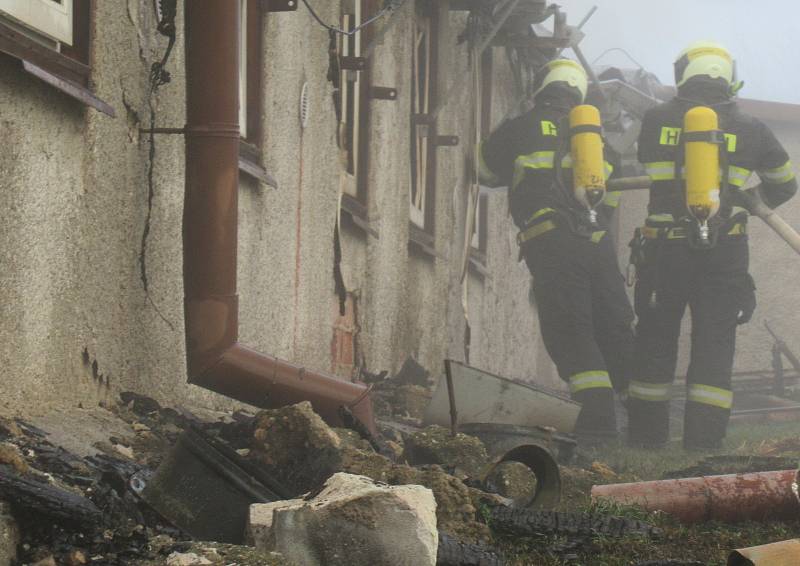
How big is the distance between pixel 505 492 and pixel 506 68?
30.3ft

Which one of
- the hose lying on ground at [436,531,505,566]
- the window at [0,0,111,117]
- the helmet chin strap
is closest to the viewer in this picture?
the hose lying on ground at [436,531,505,566]

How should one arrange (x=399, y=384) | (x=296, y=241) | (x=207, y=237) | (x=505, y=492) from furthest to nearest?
(x=399, y=384), (x=296, y=241), (x=505, y=492), (x=207, y=237)

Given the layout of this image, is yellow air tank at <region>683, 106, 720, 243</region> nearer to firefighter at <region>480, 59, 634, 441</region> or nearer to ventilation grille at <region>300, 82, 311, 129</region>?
firefighter at <region>480, 59, 634, 441</region>

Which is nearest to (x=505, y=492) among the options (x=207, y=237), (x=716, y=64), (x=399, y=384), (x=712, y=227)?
(x=207, y=237)

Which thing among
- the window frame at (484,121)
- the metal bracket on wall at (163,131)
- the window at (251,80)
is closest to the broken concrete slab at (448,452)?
the window at (251,80)

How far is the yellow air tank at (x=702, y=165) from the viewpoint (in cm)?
813

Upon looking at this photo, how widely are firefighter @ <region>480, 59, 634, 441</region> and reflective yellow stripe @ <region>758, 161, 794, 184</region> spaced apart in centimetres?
105

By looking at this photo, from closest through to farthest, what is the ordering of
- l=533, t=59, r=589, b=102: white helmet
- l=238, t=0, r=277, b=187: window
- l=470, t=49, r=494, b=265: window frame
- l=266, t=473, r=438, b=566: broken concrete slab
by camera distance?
l=266, t=473, r=438, b=566: broken concrete slab, l=238, t=0, r=277, b=187: window, l=533, t=59, r=589, b=102: white helmet, l=470, t=49, r=494, b=265: window frame

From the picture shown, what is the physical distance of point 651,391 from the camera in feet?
27.5

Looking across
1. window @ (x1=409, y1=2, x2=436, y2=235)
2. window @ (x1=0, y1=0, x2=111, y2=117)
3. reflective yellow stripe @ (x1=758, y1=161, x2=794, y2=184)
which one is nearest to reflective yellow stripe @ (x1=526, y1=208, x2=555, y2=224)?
window @ (x1=409, y1=2, x2=436, y2=235)

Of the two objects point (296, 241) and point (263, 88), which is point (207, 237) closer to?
point (263, 88)

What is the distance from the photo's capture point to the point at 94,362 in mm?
4012

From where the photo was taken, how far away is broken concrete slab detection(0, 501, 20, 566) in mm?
2689

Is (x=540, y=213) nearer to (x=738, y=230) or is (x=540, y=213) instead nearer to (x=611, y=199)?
(x=611, y=199)
